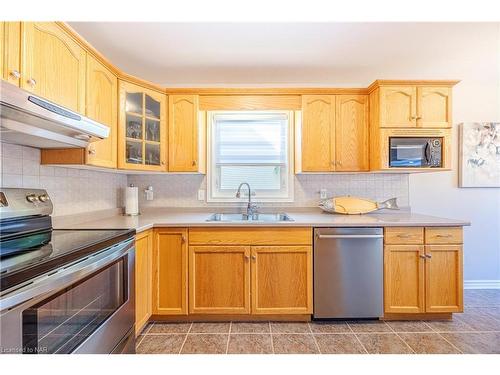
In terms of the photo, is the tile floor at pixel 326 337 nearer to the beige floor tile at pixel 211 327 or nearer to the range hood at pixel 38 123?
the beige floor tile at pixel 211 327

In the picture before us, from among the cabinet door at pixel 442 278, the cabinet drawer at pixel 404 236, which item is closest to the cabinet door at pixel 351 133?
the cabinet drawer at pixel 404 236

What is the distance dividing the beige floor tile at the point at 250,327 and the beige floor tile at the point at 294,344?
0.12 metres

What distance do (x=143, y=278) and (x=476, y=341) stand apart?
2.55 metres

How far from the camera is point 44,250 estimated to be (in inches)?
43.4

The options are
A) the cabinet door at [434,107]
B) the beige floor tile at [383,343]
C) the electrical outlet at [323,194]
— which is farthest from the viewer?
the electrical outlet at [323,194]

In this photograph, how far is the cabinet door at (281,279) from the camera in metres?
2.07

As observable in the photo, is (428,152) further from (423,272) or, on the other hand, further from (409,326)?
(409,326)

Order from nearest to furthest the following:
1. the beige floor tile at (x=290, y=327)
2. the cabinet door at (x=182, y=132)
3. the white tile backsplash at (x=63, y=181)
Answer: the white tile backsplash at (x=63, y=181) → the beige floor tile at (x=290, y=327) → the cabinet door at (x=182, y=132)

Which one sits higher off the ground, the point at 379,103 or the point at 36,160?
the point at 379,103

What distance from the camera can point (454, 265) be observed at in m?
2.06

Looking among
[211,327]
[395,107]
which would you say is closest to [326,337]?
[211,327]
